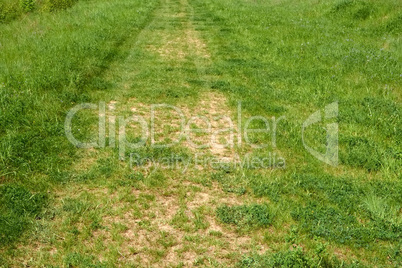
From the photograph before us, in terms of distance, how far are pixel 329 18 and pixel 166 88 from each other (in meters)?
9.61

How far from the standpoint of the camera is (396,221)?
400cm

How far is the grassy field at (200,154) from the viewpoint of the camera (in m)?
3.62

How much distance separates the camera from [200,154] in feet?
17.4

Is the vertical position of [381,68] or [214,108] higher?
[381,68]

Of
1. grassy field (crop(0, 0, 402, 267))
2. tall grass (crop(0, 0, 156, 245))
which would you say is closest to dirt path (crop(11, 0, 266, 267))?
grassy field (crop(0, 0, 402, 267))

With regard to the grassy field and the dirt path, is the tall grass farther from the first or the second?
the dirt path

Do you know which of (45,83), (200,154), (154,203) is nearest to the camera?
(154,203)

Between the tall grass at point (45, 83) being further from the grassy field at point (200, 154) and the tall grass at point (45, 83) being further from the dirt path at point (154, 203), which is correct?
the dirt path at point (154, 203)

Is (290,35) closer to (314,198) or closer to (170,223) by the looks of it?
(314,198)

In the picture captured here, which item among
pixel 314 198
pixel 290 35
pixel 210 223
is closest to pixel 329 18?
pixel 290 35

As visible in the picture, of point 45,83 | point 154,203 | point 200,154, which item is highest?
point 45,83

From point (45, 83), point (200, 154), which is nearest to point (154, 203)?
point (200, 154)

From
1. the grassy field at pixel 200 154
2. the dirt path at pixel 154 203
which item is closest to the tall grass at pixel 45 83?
the grassy field at pixel 200 154

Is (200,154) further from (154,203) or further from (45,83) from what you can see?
(45,83)
